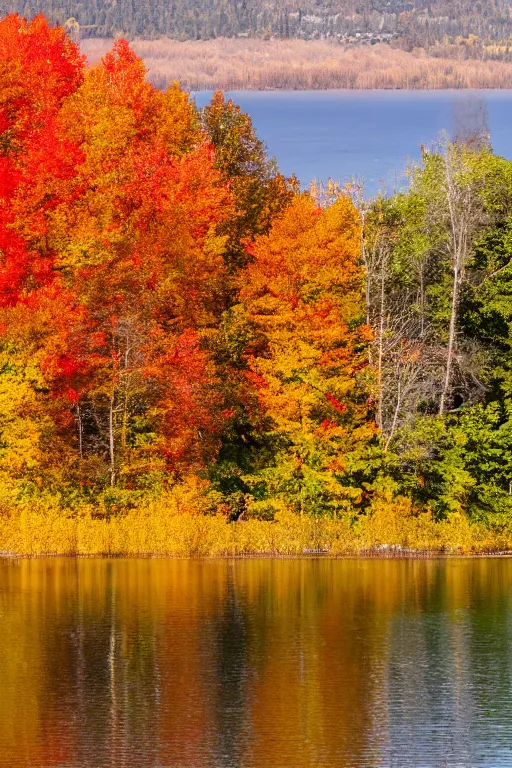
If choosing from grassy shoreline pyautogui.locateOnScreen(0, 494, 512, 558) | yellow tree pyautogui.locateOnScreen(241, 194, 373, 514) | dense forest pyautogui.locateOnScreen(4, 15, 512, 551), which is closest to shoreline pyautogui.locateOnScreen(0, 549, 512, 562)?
grassy shoreline pyautogui.locateOnScreen(0, 494, 512, 558)

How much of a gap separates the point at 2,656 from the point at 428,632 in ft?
38.6

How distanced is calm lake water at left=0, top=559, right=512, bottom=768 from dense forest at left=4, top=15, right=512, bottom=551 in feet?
15.8

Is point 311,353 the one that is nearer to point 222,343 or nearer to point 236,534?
point 222,343

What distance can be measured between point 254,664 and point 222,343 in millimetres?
26907

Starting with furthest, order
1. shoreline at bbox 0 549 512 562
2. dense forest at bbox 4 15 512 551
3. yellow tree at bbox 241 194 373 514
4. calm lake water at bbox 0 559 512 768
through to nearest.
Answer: yellow tree at bbox 241 194 373 514
dense forest at bbox 4 15 512 551
shoreline at bbox 0 549 512 562
calm lake water at bbox 0 559 512 768

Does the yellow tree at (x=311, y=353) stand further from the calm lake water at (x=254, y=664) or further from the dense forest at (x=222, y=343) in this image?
the calm lake water at (x=254, y=664)

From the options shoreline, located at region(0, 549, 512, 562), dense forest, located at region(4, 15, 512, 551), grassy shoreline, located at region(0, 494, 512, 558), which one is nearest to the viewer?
shoreline, located at region(0, 549, 512, 562)

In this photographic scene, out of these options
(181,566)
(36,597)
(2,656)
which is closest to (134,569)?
(181,566)

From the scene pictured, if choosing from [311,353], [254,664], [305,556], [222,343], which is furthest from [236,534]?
[254,664]

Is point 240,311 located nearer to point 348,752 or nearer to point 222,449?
point 222,449

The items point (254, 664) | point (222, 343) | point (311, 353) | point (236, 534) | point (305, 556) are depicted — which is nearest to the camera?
point (254, 664)

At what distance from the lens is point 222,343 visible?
62125 millimetres

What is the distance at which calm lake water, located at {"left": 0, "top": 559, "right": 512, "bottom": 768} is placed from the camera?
92.9 feet

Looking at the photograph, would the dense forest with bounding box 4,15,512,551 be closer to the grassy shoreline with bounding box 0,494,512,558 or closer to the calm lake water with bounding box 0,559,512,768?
the grassy shoreline with bounding box 0,494,512,558
